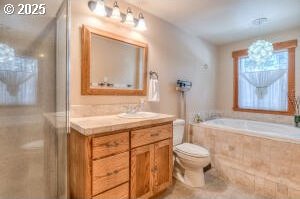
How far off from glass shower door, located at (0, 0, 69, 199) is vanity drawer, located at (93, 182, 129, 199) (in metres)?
0.44

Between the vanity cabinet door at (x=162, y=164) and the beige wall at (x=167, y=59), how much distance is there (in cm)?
72

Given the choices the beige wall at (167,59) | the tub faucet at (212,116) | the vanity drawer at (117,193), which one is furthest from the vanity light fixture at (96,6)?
the tub faucet at (212,116)

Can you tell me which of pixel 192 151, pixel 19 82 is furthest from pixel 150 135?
pixel 19 82

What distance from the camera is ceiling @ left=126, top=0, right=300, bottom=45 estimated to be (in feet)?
6.92

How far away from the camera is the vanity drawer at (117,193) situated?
1381 millimetres

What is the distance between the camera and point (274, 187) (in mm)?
1993

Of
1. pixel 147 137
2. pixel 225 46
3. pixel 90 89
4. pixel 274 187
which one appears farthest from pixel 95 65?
pixel 225 46

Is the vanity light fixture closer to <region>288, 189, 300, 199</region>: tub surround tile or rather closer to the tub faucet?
the tub faucet

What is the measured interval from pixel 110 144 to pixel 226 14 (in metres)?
2.29

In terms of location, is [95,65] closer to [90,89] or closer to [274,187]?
[90,89]

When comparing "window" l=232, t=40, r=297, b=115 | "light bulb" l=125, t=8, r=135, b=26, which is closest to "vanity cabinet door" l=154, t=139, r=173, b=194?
"light bulb" l=125, t=8, r=135, b=26

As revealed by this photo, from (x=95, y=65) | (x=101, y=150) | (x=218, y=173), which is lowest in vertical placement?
(x=218, y=173)

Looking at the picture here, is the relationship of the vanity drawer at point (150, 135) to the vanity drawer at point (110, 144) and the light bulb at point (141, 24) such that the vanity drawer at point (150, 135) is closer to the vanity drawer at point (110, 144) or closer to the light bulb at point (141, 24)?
the vanity drawer at point (110, 144)

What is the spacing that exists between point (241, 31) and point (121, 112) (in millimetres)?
2499
